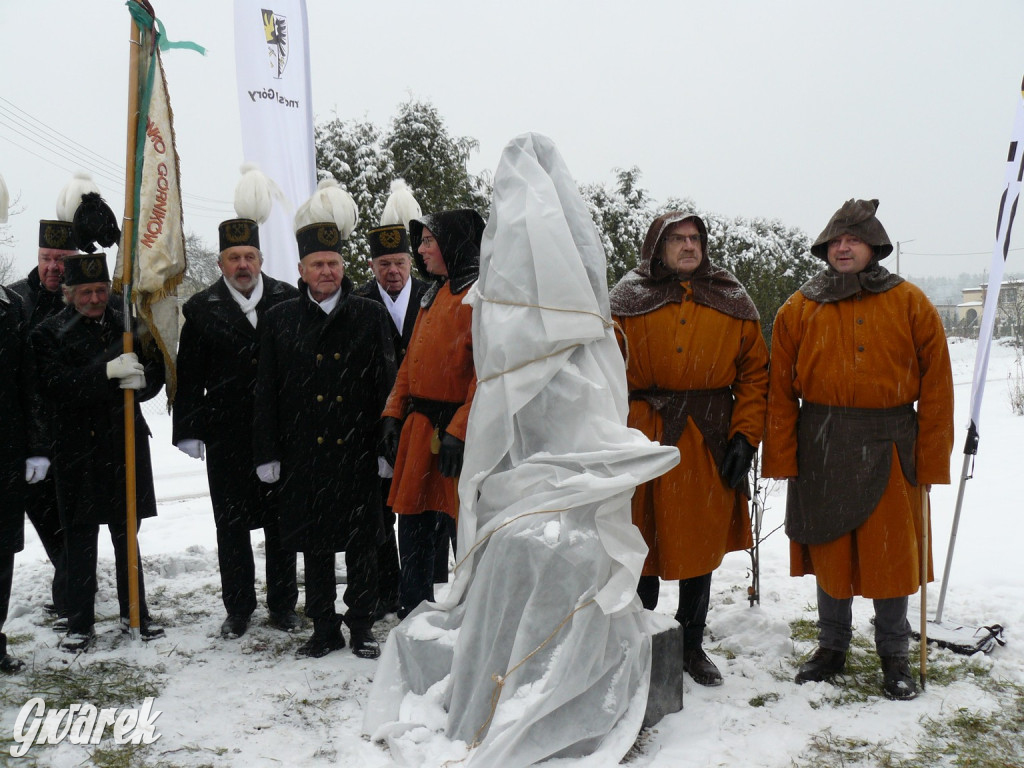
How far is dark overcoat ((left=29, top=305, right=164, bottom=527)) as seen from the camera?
4070 mm

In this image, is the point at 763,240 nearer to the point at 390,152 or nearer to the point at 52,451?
the point at 390,152

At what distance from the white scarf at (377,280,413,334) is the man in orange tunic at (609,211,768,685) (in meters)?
1.60

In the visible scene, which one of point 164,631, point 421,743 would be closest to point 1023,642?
point 421,743

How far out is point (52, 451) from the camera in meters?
4.16

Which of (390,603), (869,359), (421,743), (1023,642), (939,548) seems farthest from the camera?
(939,548)

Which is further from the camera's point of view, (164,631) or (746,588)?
(746,588)

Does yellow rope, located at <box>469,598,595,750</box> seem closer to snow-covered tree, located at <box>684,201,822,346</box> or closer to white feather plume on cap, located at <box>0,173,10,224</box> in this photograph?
white feather plume on cap, located at <box>0,173,10,224</box>

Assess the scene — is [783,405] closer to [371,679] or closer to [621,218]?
[371,679]

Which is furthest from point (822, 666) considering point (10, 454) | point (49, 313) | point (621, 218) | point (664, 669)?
point (621, 218)

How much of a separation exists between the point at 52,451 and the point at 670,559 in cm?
313

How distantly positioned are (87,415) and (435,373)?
192cm

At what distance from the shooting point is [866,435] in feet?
11.2

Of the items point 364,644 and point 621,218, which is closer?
point 364,644

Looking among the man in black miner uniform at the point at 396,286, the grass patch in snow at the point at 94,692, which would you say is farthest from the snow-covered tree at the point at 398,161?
the grass patch in snow at the point at 94,692
